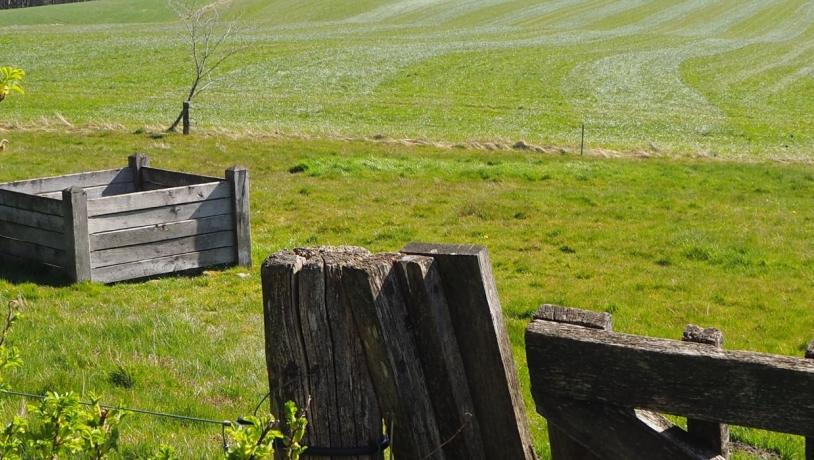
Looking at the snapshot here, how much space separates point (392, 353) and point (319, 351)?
262 millimetres

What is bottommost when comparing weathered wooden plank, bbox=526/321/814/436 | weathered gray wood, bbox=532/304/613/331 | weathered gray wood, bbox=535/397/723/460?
weathered gray wood, bbox=535/397/723/460

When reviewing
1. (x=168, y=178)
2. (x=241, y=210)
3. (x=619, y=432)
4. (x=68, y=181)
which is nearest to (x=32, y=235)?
(x=68, y=181)

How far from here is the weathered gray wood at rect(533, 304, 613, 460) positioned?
3334 mm

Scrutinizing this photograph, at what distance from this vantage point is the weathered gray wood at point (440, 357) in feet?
11.4

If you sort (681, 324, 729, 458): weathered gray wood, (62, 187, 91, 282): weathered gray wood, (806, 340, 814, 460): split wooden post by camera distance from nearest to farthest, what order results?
(806, 340, 814, 460): split wooden post → (681, 324, 729, 458): weathered gray wood → (62, 187, 91, 282): weathered gray wood

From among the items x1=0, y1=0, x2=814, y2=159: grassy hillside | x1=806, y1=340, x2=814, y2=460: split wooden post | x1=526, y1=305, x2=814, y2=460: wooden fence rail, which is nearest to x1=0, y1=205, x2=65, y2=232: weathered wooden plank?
x1=526, y1=305, x2=814, y2=460: wooden fence rail

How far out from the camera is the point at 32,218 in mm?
11094

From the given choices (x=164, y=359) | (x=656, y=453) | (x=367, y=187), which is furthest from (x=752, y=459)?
(x=367, y=187)

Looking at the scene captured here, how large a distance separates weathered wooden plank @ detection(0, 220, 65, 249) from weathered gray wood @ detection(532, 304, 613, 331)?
8537 millimetres

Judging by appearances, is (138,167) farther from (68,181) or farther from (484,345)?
(484,345)

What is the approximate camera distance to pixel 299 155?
22312 millimetres

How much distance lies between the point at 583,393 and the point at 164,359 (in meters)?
5.08

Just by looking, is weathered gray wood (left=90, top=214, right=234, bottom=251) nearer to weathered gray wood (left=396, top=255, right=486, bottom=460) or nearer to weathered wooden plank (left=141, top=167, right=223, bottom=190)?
weathered wooden plank (left=141, top=167, right=223, bottom=190)

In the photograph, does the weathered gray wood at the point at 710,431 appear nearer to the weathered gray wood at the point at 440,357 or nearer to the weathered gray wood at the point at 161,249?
the weathered gray wood at the point at 440,357
